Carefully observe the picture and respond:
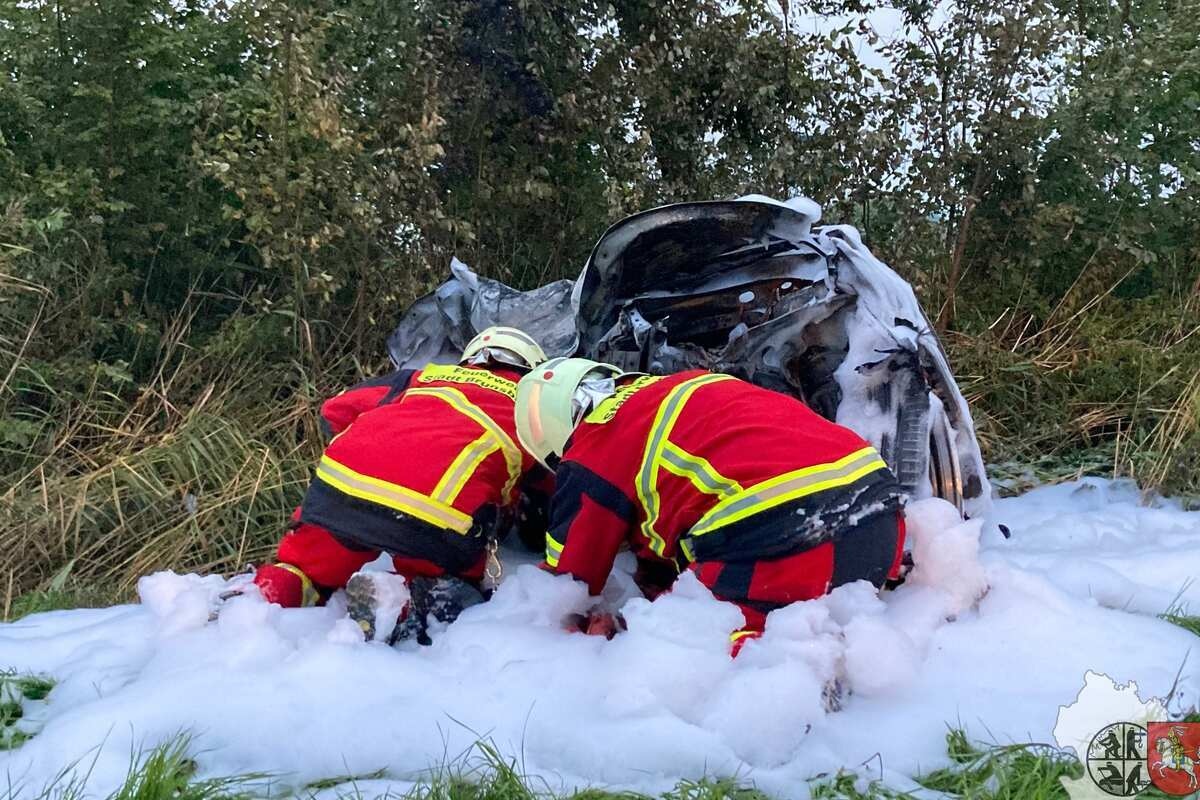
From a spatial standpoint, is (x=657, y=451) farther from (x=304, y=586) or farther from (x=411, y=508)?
(x=304, y=586)

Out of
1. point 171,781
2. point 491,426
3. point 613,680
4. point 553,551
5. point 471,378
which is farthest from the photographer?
point 471,378

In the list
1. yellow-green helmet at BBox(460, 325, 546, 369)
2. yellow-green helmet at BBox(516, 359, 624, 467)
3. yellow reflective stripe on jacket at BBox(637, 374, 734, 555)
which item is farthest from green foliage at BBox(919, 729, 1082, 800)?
yellow-green helmet at BBox(460, 325, 546, 369)

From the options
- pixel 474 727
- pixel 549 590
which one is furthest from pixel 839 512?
pixel 474 727

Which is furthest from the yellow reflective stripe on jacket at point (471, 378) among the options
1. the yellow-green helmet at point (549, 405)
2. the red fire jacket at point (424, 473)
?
the yellow-green helmet at point (549, 405)

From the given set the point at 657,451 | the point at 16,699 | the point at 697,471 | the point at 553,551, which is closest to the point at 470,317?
the point at 553,551

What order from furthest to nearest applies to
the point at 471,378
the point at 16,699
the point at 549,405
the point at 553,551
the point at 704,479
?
the point at 471,378
the point at 549,405
the point at 553,551
the point at 704,479
the point at 16,699

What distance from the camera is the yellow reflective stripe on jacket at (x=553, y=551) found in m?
2.58

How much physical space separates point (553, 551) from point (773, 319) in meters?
1.21

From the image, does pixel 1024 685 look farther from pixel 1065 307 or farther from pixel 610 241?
pixel 1065 307

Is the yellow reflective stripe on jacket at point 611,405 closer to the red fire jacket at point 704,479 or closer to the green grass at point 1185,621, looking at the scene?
the red fire jacket at point 704,479

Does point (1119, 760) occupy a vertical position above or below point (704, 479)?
below

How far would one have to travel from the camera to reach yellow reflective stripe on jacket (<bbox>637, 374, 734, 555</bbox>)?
2436 mm

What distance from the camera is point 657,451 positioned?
7.98ft

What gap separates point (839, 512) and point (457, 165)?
326 cm
